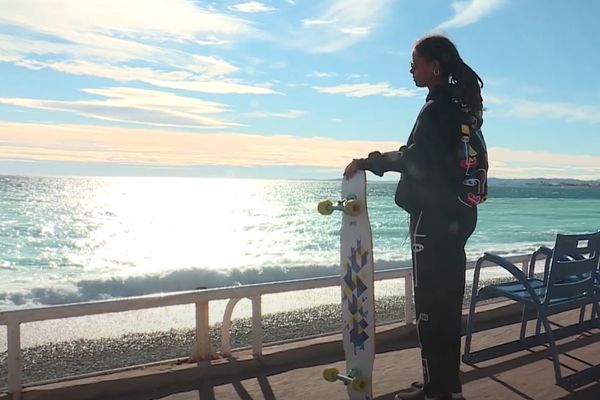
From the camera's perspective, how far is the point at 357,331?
3.47 metres

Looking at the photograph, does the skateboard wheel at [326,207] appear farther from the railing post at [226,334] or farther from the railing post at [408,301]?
the railing post at [408,301]

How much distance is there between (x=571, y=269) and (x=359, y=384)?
1885 mm

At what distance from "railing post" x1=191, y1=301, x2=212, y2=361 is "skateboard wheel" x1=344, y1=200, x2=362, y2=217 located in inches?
71.4

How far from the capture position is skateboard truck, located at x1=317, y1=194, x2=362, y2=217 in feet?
11.0

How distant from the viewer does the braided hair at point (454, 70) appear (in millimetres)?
3209

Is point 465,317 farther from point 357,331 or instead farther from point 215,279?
point 215,279

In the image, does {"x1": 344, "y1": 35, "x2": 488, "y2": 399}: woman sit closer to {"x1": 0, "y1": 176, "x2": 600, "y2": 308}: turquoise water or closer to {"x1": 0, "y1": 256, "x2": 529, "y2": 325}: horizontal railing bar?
{"x1": 0, "y1": 256, "x2": 529, "y2": 325}: horizontal railing bar

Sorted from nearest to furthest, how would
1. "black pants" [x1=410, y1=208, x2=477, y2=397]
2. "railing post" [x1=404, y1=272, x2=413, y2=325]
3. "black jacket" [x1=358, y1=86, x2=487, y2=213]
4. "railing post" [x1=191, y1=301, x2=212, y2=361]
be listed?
"black jacket" [x1=358, y1=86, x2=487, y2=213] < "black pants" [x1=410, y1=208, x2=477, y2=397] < "railing post" [x1=191, y1=301, x2=212, y2=361] < "railing post" [x1=404, y1=272, x2=413, y2=325]

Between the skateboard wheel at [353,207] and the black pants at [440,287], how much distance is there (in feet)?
0.94

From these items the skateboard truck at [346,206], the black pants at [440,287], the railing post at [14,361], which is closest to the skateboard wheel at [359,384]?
the black pants at [440,287]

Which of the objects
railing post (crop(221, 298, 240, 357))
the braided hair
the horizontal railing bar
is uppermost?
the braided hair

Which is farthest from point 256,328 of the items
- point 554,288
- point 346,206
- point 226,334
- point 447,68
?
point 447,68

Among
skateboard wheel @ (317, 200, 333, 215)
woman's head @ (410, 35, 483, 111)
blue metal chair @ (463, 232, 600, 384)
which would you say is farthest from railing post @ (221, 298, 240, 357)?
woman's head @ (410, 35, 483, 111)

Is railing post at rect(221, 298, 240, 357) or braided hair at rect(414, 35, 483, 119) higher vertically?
braided hair at rect(414, 35, 483, 119)
